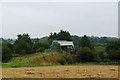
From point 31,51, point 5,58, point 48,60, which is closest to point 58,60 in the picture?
point 48,60

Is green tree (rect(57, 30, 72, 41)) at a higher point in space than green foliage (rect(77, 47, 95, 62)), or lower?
higher

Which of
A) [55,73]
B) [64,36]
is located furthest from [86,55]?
[55,73]

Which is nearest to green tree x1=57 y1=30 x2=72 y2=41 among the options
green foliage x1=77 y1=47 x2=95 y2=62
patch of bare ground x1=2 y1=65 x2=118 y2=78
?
green foliage x1=77 y1=47 x2=95 y2=62

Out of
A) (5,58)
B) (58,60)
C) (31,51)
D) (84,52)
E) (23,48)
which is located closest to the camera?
(58,60)

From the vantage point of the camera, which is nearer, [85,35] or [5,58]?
[5,58]

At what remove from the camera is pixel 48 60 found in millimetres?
18172

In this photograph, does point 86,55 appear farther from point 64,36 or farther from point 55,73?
point 55,73

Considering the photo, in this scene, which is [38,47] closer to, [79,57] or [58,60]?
[79,57]

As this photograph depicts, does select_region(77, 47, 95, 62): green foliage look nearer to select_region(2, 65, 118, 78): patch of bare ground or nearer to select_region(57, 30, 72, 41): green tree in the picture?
select_region(2, 65, 118, 78): patch of bare ground

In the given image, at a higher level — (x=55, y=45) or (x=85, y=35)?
(x=85, y=35)

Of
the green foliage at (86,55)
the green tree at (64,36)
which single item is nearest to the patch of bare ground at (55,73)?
the green foliage at (86,55)

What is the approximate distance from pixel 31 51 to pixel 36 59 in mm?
17917

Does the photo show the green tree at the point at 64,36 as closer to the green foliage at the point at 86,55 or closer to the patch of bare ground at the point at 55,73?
the green foliage at the point at 86,55

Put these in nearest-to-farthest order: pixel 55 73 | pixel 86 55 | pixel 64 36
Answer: pixel 55 73, pixel 86 55, pixel 64 36
